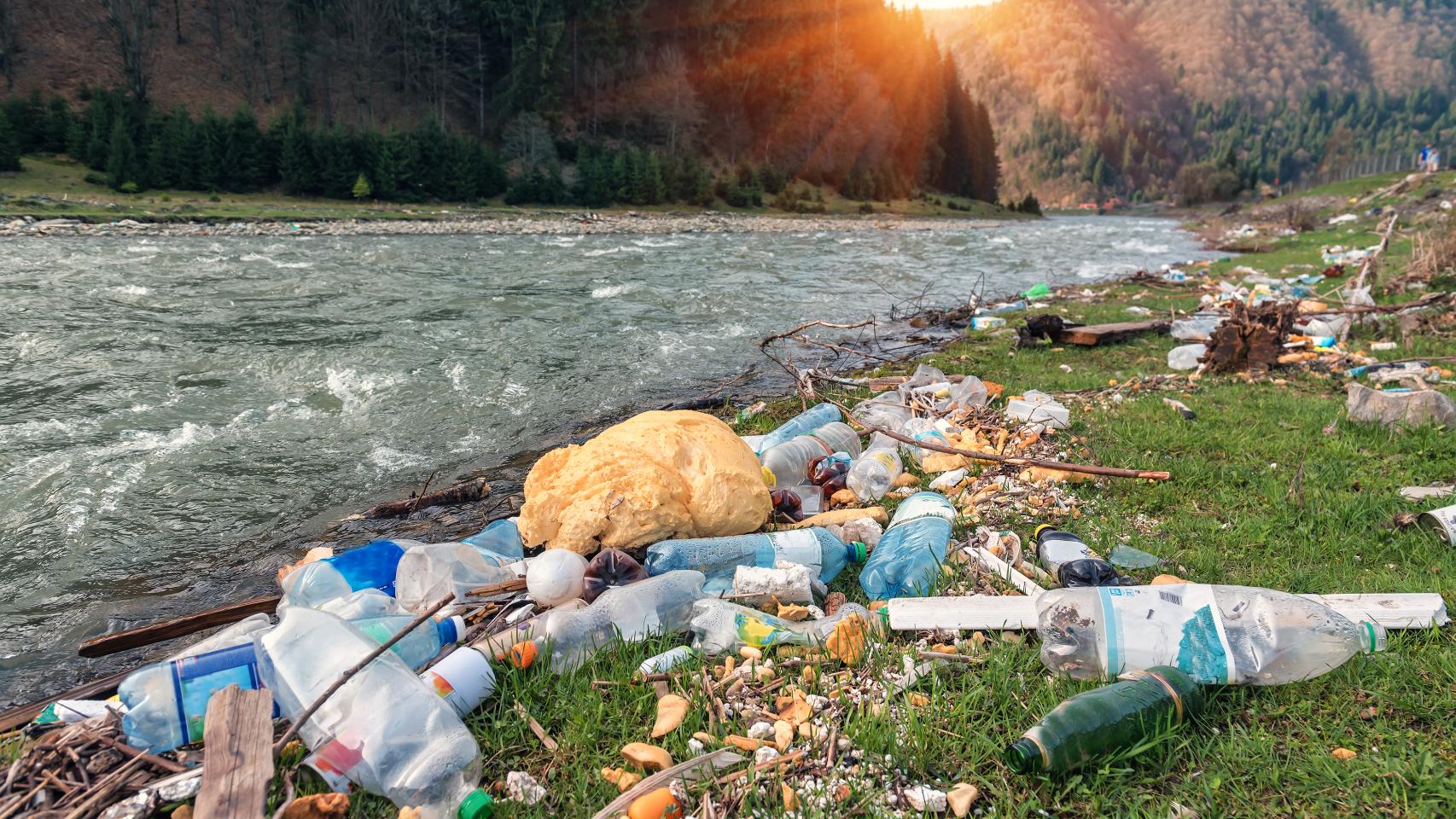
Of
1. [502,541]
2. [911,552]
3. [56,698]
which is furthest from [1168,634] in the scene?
[56,698]

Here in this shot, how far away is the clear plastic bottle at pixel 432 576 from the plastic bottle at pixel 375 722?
0.60 m

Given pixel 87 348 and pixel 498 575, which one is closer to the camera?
pixel 498 575

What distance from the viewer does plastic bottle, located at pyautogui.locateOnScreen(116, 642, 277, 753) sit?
80.0 inches

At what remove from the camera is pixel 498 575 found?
3.15m

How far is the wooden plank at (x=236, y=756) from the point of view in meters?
1.77

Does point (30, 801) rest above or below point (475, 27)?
below

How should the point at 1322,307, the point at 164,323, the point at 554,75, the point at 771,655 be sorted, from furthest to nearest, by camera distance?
the point at 554,75, the point at 164,323, the point at 1322,307, the point at 771,655

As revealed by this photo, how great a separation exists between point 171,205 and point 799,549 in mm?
33504

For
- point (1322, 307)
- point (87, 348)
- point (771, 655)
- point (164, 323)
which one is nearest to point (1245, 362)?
point (1322, 307)

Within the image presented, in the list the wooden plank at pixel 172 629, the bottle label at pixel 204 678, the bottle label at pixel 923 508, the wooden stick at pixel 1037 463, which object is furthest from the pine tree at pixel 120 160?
the bottle label at pixel 923 508

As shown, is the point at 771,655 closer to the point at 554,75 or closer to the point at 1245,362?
the point at 1245,362

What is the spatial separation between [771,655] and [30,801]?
2.06 m

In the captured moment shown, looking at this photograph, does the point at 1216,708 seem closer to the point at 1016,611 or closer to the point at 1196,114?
the point at 1016,611

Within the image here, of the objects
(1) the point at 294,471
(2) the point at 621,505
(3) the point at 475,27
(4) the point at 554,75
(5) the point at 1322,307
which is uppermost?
(3) the point at 475,27
